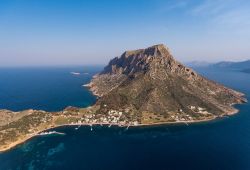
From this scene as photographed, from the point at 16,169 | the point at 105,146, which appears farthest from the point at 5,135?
the point at 105,146

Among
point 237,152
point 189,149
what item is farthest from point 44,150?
point 237,152

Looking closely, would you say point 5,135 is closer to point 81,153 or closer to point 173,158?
point 81,153

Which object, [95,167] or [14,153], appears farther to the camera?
[14,153]

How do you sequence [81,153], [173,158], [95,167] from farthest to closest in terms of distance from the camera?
[81,153]
[173,158]
[95,167]

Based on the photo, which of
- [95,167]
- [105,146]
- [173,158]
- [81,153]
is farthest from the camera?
[105,146]

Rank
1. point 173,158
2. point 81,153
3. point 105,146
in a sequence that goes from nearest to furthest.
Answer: point 173,158, point 81,153, point 105,146

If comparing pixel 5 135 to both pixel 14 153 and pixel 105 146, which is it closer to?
pixel 14 153

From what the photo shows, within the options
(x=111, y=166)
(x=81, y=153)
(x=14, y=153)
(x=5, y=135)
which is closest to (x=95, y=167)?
(x=111, y=166)

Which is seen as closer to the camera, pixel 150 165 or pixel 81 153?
pixel 150 165
